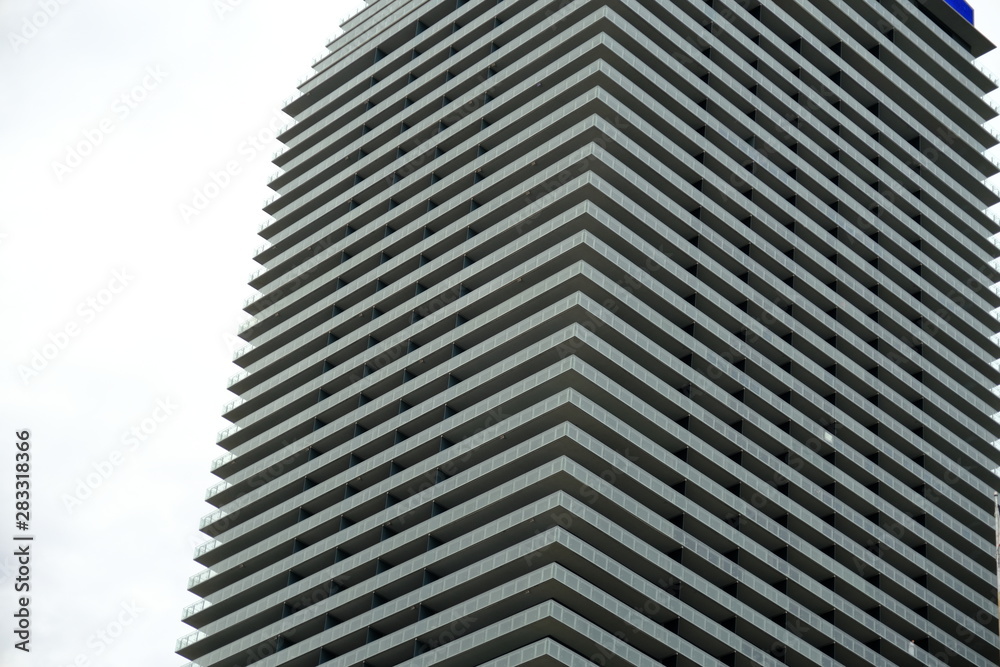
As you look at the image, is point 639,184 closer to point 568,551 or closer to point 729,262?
point 729,262

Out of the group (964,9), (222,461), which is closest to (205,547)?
(222,461)

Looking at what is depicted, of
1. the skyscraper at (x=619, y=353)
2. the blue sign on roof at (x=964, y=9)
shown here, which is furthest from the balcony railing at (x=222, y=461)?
the blue sign on roof at (x=964, y=9)

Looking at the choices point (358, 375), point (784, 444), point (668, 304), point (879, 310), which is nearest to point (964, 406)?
point (879, 310)

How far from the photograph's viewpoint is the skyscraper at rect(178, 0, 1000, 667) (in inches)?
4493

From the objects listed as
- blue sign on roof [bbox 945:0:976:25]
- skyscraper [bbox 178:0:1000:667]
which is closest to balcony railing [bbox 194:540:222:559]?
skyscraper [bbox 178:0:1000:667]

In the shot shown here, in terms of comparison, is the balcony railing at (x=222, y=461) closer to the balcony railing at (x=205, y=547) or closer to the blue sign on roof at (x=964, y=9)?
the balcony railing at (x=205, y=547)

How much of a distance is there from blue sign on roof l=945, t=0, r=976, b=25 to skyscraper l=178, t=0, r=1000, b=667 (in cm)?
731

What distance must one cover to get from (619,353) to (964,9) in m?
74.0

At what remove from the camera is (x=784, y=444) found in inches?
5054

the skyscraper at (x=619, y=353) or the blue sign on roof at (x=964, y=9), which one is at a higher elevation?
the blue sign on roof at (x=964, y=9)

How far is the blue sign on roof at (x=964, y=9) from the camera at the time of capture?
170625mm

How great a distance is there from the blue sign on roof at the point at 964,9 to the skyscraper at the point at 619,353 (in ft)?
24.0

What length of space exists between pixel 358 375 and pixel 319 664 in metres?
26.4

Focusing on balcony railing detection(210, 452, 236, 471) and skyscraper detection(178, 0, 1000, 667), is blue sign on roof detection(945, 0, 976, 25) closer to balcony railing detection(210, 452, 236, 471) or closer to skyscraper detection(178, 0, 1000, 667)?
skyscraper detection(178, 0, 1000, 667)
